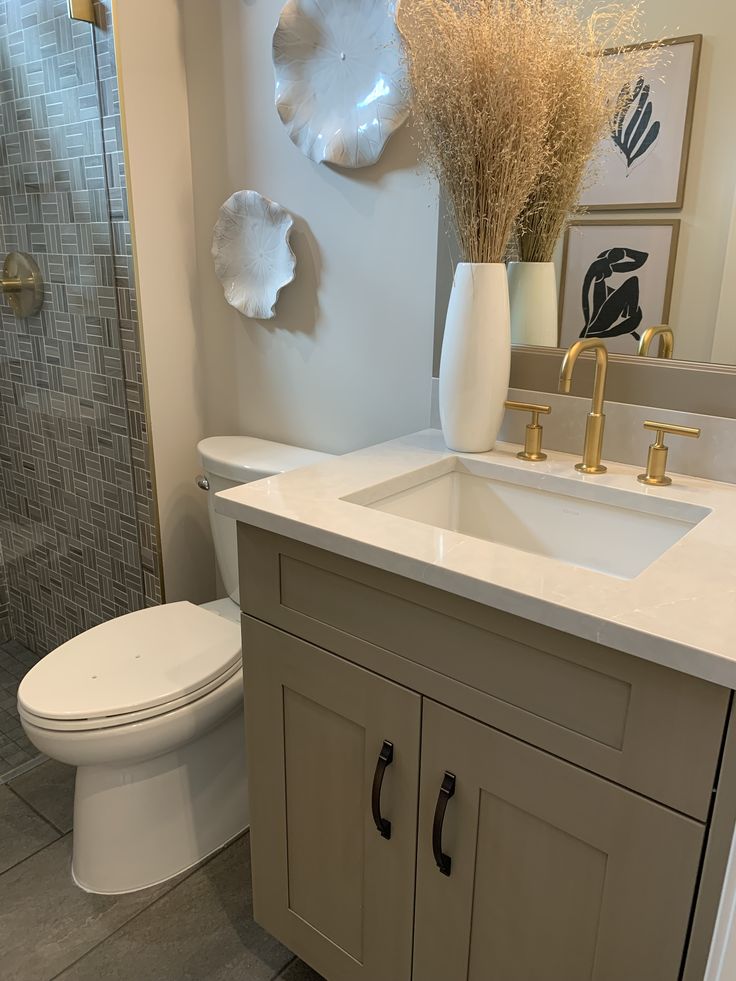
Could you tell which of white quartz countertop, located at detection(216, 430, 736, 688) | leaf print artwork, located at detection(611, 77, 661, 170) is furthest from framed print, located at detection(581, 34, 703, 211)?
white quartz countertop, located at detection(216, 430, 736, 688)

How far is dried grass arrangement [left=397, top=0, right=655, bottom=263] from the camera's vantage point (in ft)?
3.66

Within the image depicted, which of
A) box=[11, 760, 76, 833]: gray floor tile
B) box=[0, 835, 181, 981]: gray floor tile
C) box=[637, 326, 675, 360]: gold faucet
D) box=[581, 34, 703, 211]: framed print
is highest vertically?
box=[581, 34, 703, 211]: framed print

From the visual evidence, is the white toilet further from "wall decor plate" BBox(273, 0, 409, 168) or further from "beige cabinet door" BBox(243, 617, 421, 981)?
"wall decor plate" BBox(273, 0, 409, 168)

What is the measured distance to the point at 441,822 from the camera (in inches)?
39.2

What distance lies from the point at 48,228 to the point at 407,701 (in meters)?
1.62

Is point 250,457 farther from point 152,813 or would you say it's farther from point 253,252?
point 152,813

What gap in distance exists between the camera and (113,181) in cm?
175

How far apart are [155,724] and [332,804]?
0.45 meters

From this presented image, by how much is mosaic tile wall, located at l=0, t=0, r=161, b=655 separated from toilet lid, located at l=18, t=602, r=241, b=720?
350 mm

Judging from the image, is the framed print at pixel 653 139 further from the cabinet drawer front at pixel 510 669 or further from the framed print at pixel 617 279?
the cabinet drawer front at pixel 510 669

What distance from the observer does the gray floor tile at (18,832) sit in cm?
170

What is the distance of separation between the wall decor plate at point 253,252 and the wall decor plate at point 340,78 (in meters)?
0.18

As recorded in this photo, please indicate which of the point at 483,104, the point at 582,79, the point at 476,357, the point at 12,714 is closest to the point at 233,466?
the point at 476,357

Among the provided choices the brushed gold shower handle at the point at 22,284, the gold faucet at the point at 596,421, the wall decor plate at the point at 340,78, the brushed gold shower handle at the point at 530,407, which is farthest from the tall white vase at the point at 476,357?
the brushed gold shower handle at the point at 22,284
